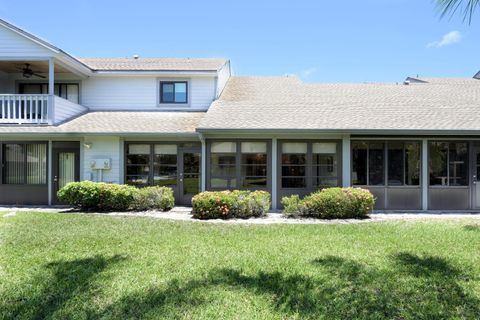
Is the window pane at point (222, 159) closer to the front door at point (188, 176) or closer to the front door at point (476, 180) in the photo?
the front door at point (188, 176)

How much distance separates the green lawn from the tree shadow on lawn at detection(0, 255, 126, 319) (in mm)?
15

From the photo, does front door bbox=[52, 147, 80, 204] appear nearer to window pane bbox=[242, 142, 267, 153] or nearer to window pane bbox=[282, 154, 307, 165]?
window pane bbox=[242, 142, 267, 153]

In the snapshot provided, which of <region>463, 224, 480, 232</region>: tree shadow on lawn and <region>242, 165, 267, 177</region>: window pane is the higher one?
<region>242, 165, 267, 177</region>: window pane

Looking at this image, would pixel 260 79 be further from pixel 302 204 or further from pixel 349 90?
pixel 302 204

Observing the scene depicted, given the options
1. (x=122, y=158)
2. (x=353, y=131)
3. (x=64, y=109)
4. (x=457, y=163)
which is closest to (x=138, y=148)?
(x=122, y=158)

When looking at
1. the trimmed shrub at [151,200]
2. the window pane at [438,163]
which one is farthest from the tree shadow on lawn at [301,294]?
the window pane at [438,163]

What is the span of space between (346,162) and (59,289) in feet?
33.1

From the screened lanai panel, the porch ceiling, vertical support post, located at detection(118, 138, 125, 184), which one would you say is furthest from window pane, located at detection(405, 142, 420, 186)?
the porch ceiling

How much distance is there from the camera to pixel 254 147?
12789mm

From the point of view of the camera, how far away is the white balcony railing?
43.8ft

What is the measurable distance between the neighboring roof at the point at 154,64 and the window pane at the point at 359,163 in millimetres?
7307

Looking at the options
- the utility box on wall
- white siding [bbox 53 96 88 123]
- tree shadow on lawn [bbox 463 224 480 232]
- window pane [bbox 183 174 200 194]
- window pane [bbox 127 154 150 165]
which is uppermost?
white siding [bbox 53 96 88 123]

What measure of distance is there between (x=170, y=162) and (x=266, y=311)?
32.7 ft

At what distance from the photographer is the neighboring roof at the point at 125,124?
12750 mm
